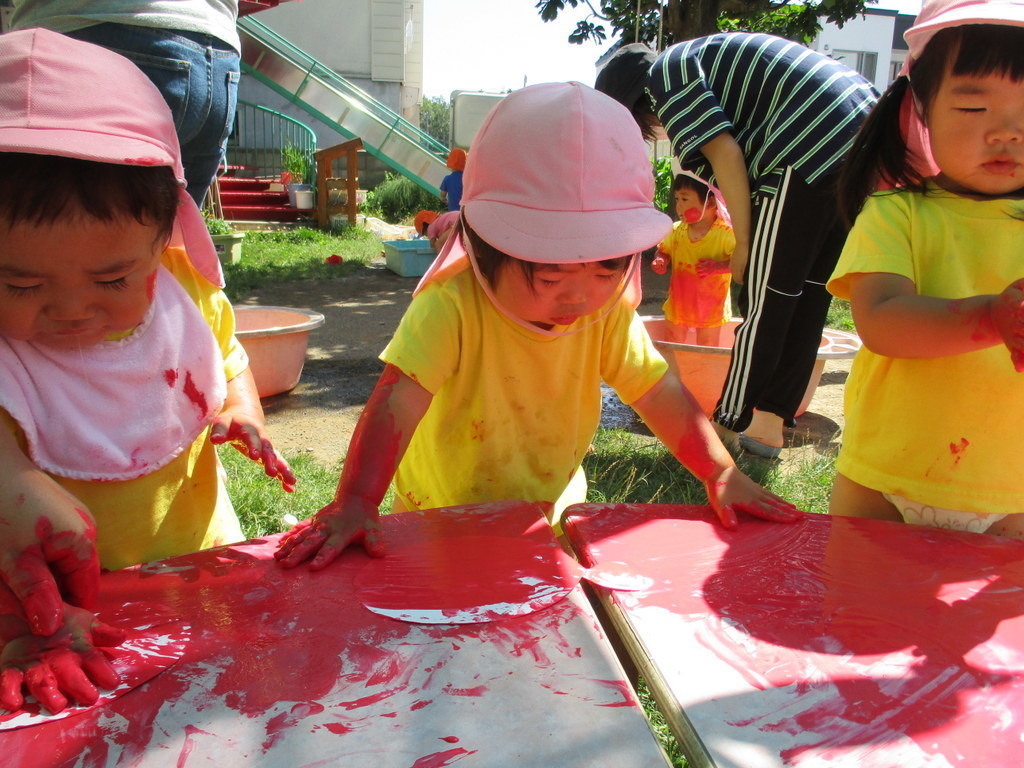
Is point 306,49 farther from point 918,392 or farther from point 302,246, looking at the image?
point 918,392

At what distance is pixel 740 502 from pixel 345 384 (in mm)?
3143

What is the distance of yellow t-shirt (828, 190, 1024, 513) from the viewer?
138 centimetres

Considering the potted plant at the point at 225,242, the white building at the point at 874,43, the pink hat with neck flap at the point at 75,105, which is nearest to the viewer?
the pink hat with neck flap at the point at 75,105

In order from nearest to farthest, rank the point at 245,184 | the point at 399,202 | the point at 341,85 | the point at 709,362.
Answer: the point at 709,362, the point at 245,184, the point at 341,85, the point at 399,202

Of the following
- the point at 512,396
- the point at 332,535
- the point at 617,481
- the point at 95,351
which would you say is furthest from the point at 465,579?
the point at 617,481

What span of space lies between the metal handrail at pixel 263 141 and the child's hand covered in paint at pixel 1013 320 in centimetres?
1380

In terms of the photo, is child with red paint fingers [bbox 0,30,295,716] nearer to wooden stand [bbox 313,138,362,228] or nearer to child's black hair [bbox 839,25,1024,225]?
child's black hair [bbox 839,25,1024,225]

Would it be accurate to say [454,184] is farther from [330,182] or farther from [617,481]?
[617,481]

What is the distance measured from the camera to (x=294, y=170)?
13461 millimetres

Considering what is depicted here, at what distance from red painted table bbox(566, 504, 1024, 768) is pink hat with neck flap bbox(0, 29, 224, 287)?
0.81 meters

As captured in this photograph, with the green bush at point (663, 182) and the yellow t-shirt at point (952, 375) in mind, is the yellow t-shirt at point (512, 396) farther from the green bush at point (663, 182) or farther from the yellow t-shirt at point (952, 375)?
the green bush at point (663, 182)

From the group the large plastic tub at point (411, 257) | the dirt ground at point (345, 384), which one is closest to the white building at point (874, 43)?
the large plastic tub at point (411, 257)

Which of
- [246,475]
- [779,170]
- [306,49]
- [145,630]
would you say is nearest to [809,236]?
[779,170]

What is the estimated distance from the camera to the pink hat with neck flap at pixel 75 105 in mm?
963
